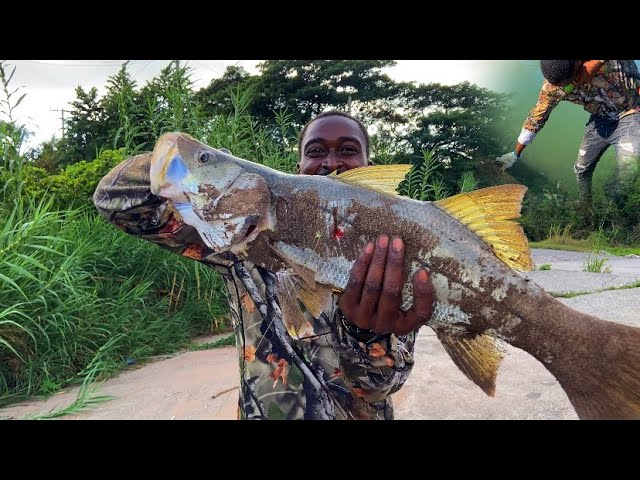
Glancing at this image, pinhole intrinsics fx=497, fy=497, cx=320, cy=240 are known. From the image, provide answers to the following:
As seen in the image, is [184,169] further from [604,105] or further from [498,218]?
[604,105]

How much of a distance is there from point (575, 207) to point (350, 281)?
18.4 ft

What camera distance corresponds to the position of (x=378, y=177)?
5.84ft

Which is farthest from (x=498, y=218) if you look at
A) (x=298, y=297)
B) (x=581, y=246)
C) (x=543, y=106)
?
(x=581, y=246)

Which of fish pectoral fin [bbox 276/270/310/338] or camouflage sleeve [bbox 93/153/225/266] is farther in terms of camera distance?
camouflage sleeve [bbox 93/153/225/266]

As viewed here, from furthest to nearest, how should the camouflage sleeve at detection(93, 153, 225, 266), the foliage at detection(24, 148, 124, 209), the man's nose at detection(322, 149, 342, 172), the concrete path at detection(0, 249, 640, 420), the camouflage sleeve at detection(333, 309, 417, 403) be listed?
the foliage at detection(24, 148, 124, 209), the concrete path at detection(0, 249, 640, 420), the man's nose at detection(322, 149, 342, 172), the camouflage sleeve at detection(93, 153, 225, 266), the camouflage sleeve at detection(333, 309, 417, 403)

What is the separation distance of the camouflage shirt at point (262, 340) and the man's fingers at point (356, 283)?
0.30 m

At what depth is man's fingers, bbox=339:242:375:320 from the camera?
1.74 m

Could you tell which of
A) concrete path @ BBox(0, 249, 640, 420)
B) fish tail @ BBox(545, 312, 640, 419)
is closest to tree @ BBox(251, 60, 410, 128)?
concrete path @ BBox(0, 249, 640, 420)

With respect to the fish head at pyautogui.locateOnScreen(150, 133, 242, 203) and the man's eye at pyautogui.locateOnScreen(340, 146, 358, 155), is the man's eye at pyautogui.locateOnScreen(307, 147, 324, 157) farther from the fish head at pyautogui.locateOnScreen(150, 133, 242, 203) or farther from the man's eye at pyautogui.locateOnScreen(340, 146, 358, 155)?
the fish head at pyautogui.locateOnScreen(150, 133, 242, 203)

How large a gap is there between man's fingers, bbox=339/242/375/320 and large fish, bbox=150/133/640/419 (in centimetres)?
3

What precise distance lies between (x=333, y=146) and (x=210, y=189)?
0.95 meters

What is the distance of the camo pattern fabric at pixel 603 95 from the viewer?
3111 millimetres

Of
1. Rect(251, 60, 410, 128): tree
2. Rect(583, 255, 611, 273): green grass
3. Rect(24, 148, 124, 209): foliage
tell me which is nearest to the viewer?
Rect(24, 148, 124, 209): foliage

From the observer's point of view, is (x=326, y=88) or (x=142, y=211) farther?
(x=326, y=88)
